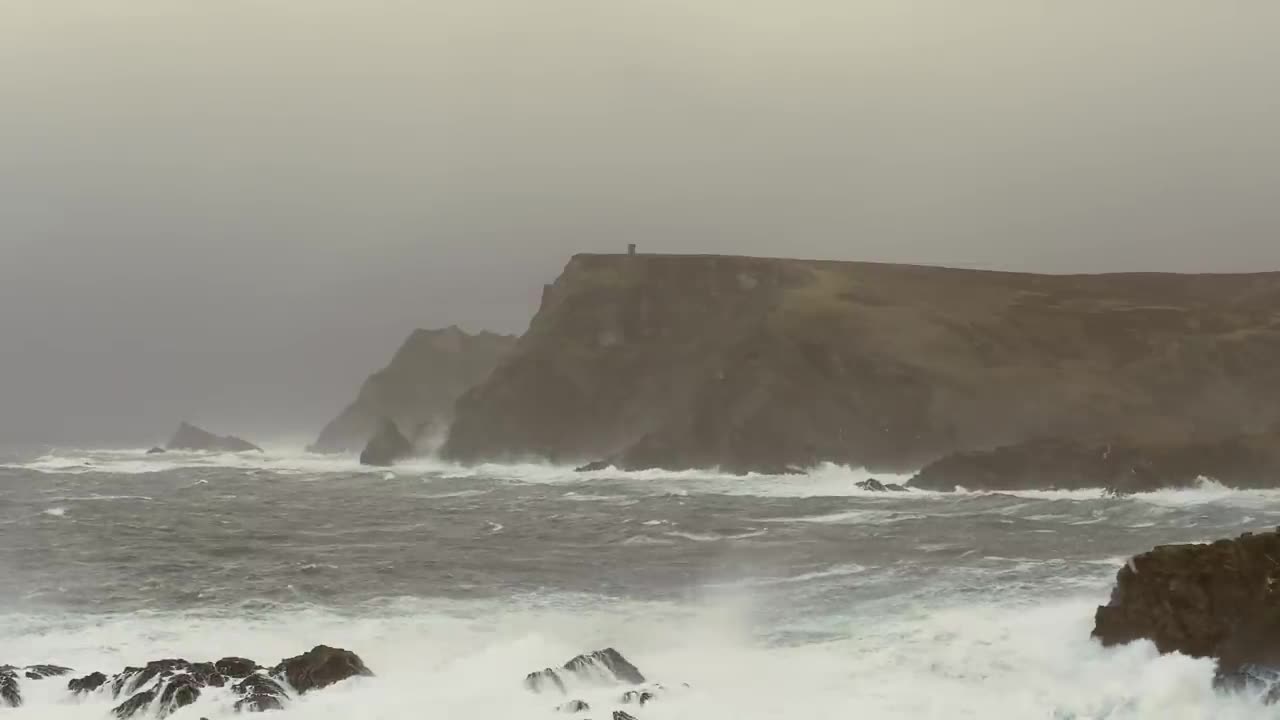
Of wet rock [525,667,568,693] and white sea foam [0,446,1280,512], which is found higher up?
wet rock [525,667,568,693]

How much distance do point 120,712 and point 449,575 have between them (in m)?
12.6

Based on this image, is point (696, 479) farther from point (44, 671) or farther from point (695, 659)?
point (44, 671)

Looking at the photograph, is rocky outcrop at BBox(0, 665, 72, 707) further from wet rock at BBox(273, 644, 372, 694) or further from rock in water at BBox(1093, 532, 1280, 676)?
rock in water at BBox(1093, 532, 1280, 676)

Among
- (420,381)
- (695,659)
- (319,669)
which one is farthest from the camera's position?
(420,381)

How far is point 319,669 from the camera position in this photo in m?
18.0

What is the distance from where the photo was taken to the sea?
1684cm

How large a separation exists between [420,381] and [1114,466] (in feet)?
318

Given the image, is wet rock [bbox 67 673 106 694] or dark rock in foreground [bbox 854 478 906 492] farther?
dark rock in foreground [bbox 854 478 906 492]

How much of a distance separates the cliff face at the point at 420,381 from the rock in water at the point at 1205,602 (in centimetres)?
11959

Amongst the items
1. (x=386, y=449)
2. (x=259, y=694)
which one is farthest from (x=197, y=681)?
(x=386, y=449)

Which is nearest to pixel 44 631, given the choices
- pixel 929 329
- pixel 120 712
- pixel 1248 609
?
pixel 120 712

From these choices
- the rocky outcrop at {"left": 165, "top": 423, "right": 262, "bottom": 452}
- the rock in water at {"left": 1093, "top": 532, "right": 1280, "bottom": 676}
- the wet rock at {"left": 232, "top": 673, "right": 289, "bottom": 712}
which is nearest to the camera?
the rock in water at {"left": 1093, "top": 532, "right": 1280, "bottom": 676}

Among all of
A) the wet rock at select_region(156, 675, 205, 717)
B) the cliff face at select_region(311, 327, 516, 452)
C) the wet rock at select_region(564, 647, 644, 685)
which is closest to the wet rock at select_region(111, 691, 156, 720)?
the wet rock at select_region(156, 675, 205, 717)

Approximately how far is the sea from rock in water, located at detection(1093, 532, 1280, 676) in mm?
480
